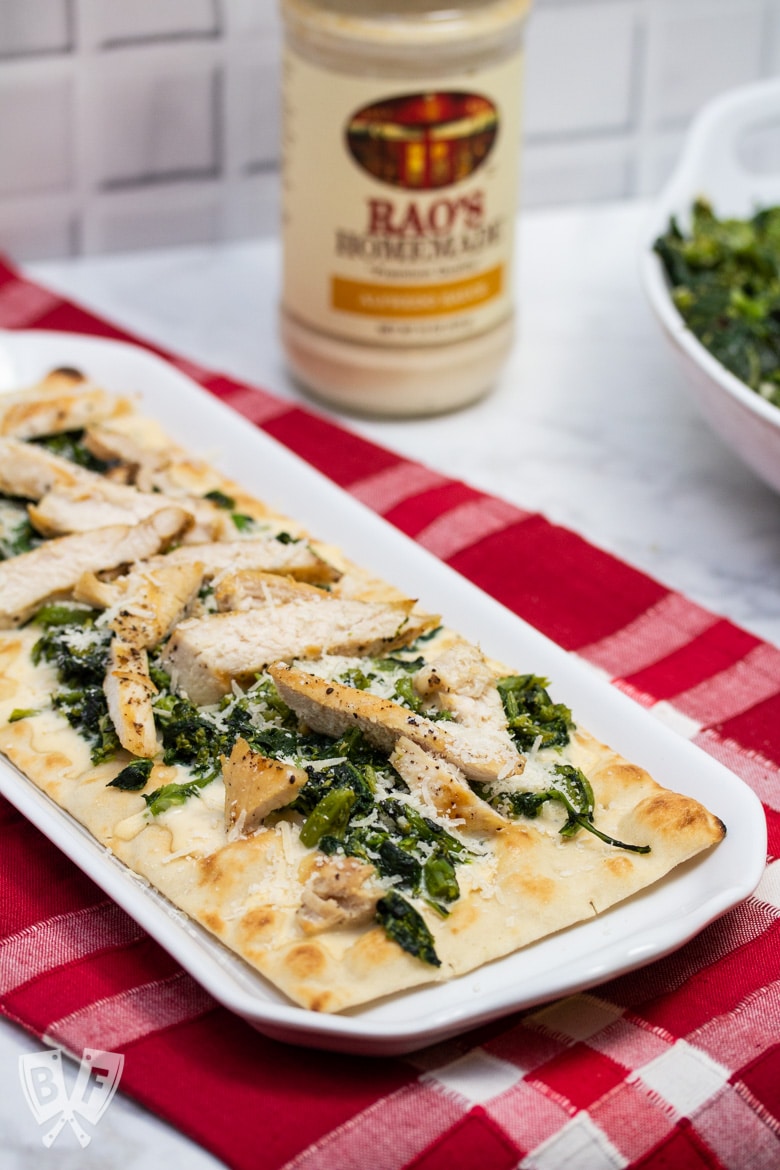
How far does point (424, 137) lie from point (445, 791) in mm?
1916

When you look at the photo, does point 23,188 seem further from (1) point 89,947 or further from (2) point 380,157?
(1) point 89,947

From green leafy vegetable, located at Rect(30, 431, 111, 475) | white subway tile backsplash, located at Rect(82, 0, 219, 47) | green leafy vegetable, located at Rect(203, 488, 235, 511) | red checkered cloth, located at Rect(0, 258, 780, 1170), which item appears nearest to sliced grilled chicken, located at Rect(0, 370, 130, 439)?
green leafy vegetable, located at Rect(30, 431, 111, 475)

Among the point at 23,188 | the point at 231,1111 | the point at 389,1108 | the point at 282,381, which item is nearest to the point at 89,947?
the point at 231,1111

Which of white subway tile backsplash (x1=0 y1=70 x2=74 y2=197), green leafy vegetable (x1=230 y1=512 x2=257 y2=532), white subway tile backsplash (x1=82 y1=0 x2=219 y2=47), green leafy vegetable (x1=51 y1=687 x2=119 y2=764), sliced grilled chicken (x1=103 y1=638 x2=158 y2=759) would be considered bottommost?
green leafy vegetable (x1=51 y1=687 x2=119 y2=764)

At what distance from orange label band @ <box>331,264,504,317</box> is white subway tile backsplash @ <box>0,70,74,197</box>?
1.35 meters

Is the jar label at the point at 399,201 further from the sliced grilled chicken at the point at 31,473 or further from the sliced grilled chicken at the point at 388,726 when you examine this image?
the sliced grilled chicken at the point at 388,726

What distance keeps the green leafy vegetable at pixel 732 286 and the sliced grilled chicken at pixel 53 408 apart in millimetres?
1534

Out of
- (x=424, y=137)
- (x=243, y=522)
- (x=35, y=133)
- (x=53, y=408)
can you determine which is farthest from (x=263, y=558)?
(x=35, y=133)

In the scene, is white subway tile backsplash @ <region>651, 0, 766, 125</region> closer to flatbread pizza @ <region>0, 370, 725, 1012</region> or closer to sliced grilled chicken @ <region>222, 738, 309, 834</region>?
flatbread pizza @ <region>0, 370, 725, 1012</region>

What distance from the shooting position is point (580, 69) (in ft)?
16.4

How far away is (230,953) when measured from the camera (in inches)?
85.7

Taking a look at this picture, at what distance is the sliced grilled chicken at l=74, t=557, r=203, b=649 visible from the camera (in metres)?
2.74

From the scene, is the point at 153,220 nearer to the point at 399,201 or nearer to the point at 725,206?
the point at 399,201

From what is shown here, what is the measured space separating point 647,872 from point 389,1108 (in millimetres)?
568
